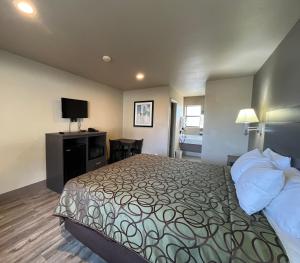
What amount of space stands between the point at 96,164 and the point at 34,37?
2.57 m

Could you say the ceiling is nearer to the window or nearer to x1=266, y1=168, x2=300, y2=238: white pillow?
x1=266, y1=168, x2=300, y2=238: white pillow

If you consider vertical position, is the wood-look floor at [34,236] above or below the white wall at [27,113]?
below

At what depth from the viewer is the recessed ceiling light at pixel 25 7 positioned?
1.44 m

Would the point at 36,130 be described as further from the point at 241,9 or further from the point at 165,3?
the point at 241,9

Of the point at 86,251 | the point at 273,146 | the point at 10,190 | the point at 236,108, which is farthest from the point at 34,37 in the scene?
the point at 236,108

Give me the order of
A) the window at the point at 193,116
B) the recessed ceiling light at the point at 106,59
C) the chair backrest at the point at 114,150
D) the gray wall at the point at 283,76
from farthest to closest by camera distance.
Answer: the window at the point at 193,116 → the chair backrest at the point at 114,150 → the recessed ceiling light at the point at 106,59 → the gray wall at the point at 283,76

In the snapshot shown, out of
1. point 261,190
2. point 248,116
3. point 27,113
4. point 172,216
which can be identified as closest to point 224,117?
point 248,116

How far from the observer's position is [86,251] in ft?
5.18

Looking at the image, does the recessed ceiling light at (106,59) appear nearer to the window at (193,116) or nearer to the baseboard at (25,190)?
the baseboard at (25,190)

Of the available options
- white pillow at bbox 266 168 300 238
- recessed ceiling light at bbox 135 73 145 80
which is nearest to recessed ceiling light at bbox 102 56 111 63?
recessed ceiling light at bbox 135 73 145 80

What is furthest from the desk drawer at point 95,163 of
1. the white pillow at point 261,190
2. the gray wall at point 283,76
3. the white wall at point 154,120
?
the gray wall at point 283,76

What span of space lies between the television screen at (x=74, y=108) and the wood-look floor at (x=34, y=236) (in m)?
1.70

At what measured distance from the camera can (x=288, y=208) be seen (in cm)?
95

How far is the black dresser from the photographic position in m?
2.79
